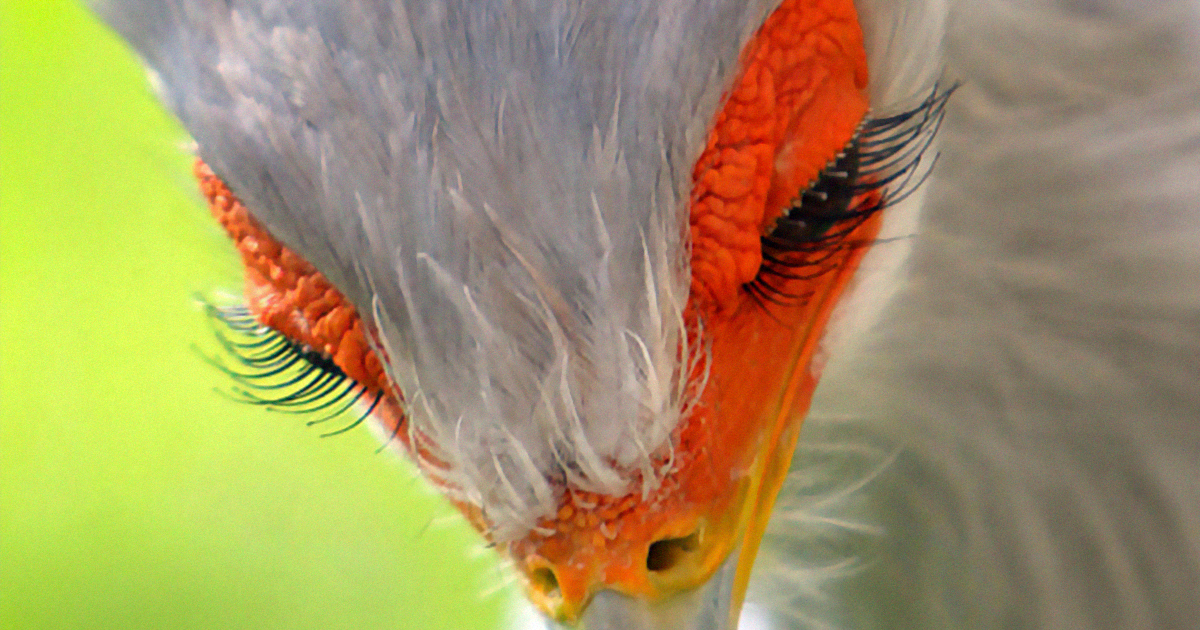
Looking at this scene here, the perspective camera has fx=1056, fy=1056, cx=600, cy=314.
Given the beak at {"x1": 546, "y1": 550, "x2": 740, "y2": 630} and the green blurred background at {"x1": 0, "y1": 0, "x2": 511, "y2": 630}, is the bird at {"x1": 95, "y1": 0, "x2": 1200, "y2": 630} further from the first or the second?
the green blurred background at {"x1": 0, "y1": 0, "x2": 511, "y2": 630}

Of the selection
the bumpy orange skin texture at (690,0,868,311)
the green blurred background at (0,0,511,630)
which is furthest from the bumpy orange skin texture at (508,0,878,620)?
the green blurred background at (0,0,511,630)

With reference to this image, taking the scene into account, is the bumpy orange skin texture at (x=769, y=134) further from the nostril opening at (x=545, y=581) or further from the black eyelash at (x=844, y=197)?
the nostril opening at (x=545, y=581)

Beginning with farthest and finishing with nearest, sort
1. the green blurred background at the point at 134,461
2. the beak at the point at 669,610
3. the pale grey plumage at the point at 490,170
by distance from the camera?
1. the green blurred background at the point at 134,461
2. the beak at the point at 669,610
3. the pale grey plumage at the point at 490,170

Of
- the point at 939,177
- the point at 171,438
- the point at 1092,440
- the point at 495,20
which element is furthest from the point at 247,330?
the point at 171,438

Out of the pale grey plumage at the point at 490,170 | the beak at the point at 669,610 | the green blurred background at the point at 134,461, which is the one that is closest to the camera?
the pale grey plumage at the point at 490,170

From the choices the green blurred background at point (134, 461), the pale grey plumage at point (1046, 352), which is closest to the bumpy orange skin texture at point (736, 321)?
the pale grey plumage at point (1046, 352)

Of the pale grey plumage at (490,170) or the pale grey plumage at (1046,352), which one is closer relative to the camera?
the pale grey plumage at (490,170)

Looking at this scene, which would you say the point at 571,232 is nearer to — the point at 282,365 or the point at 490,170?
the point at 490,170

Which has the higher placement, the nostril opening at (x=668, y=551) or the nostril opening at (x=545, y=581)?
the nostril opening at (x=545, y=581)
